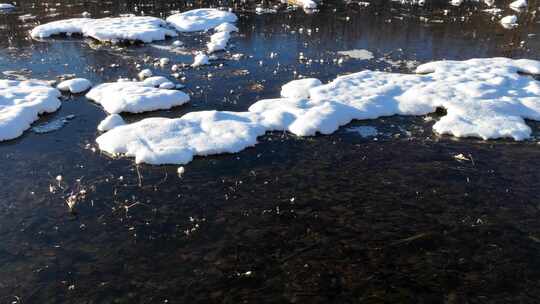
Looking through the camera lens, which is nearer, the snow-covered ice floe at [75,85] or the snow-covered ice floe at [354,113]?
the snow-covered ice floe at [354,113]

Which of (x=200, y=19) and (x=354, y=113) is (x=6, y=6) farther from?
(x=354, y=113)

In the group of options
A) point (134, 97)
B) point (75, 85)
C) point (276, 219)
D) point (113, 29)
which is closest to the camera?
point (276, 219)

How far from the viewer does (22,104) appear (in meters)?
16.3

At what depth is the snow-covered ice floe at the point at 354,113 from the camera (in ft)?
45.2

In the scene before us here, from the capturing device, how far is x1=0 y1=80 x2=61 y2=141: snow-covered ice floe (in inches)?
586

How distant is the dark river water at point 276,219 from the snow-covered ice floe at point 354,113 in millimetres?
494

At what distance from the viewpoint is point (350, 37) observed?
84.7 feet

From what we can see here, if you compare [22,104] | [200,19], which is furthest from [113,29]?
[22,104]

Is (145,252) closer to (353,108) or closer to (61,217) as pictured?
(61,217)

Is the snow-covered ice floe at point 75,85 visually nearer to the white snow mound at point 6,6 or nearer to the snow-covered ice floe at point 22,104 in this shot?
the snow-covered ice floe at point 22,104

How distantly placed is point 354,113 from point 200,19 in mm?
16486

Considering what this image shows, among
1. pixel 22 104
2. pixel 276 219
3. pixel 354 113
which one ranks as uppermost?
pixel 22 104

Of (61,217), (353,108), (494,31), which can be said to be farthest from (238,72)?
(494,31)

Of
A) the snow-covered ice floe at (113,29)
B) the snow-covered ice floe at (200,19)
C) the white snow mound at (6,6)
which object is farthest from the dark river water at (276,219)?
the white snow mound at (6,6)
